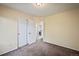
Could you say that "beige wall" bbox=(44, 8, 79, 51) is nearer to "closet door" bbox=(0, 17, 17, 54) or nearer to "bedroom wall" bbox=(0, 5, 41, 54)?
"bedroom wall" bbox=(0, 5, 41, 54)

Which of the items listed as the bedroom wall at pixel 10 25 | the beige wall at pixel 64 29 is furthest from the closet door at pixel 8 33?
the beige wall at pixel 64 29

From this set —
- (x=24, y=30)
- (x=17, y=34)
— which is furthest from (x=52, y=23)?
(x=17, y=34)

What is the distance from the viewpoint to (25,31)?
179 cm

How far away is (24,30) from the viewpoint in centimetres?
179

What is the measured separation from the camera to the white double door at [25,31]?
177 centimetres

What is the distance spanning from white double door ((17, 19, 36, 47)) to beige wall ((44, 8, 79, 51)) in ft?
1.08

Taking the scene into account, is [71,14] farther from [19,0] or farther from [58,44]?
[19,0]

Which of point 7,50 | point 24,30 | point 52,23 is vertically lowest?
point 7,50

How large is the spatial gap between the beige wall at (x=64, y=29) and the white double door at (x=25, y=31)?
1.08ft

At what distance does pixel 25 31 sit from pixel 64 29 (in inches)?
31.3

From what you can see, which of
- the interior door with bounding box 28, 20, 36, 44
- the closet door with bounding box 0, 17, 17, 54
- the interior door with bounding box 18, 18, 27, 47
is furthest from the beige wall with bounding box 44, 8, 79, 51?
the closet door with bounding box 0, 17, 17, 54

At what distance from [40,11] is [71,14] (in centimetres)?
62

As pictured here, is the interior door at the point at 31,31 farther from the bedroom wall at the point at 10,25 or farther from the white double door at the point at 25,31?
the bedroom wall at the point at 10,25

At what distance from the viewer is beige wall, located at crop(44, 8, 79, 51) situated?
1.67 metres
